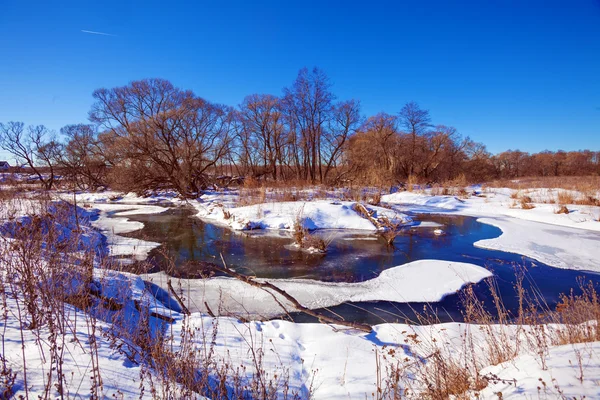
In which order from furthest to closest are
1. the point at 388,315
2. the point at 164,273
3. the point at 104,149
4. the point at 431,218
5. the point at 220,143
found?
the point at 104,149 < the point at 220,143 < the point at 431,218 < the point at 164,273 < the point at 388,315

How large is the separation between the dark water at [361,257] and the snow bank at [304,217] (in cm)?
81

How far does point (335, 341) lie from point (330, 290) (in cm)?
223

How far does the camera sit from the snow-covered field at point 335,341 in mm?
2033

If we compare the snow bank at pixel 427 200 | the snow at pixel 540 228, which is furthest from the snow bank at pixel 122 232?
the snow bank at pixel 427 200

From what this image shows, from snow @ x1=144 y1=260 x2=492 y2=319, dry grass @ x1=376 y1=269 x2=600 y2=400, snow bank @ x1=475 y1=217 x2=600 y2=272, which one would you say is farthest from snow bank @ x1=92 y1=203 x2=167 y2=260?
snow bank @ x1=475 y1=217 x2=600 y2=272

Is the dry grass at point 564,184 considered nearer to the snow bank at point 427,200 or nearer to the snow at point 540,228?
the snow at point 540,228

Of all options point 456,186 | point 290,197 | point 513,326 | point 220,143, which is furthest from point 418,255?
point 220,143

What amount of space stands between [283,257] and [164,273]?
10.4 ft

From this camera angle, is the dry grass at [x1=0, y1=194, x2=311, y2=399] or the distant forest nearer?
the dry grass at [x1=0, y1=194, x2=311, y2=399]

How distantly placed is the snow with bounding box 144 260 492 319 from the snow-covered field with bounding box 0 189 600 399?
0.02 meters

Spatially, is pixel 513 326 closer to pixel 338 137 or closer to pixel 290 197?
pixel 290 197

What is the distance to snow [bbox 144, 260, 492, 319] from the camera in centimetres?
520

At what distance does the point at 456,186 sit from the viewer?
77.9ft

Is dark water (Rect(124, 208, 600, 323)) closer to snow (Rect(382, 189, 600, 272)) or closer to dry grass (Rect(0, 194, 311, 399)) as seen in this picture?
snow (Rect(382, 189, 600, 272))
